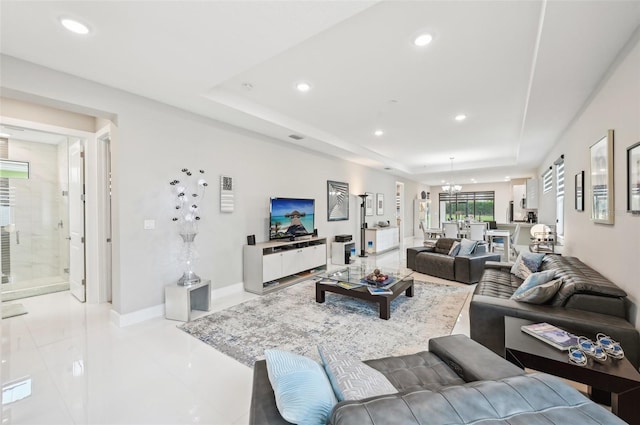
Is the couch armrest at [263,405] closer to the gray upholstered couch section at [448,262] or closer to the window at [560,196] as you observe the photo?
the gray upholstered couch section at [448,262]

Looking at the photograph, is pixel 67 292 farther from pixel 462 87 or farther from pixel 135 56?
pixel 462 87

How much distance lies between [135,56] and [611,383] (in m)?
4.15

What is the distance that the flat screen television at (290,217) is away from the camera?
16.2ft

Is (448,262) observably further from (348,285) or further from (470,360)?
(470,360)

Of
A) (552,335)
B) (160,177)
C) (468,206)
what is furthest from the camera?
(468,206)

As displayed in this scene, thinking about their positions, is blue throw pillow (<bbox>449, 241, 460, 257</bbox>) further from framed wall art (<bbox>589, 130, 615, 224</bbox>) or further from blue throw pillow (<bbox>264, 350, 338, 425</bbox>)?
blue throw pillow (<bbox>264, 350, 338, 425</bbox>)

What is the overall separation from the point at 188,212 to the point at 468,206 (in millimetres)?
13632

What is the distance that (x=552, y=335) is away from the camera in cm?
186

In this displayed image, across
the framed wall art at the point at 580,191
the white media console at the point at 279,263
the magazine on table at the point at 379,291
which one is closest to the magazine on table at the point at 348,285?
the magazine on table at the point at 379,291

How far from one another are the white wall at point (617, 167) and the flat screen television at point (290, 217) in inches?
165

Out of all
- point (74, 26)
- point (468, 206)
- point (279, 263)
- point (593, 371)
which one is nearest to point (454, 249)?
point (279, 263)

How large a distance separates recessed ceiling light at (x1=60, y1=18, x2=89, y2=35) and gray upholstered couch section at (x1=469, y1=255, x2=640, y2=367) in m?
4.02

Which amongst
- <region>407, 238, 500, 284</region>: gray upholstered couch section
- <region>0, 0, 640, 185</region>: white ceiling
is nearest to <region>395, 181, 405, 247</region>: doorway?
<region>407, 238, 500, 284</region>: gray upholstered couch section

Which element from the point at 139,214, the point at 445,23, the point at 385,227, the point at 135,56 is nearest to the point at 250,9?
the point at 135,56
